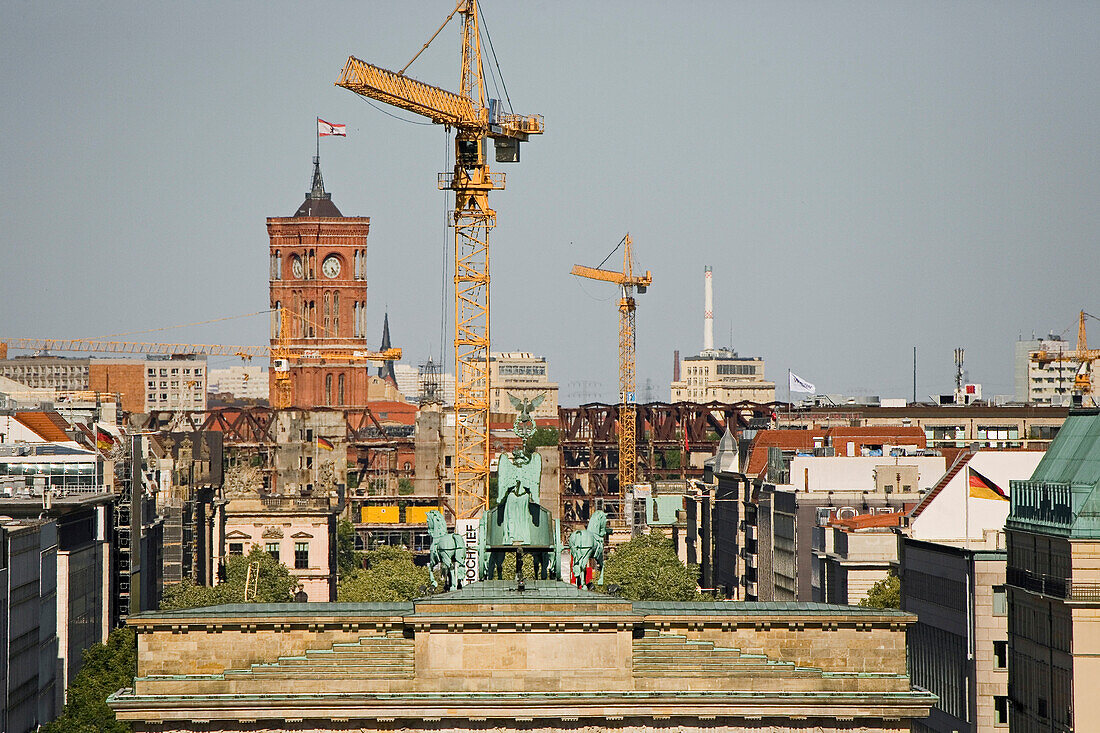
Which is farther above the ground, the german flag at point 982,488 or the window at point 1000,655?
the german flag at point 982,488

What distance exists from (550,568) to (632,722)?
7474mm

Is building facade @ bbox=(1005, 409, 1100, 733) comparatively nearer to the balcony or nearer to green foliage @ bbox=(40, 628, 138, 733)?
the balcony

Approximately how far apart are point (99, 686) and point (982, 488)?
4935cm

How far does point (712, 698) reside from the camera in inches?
3046

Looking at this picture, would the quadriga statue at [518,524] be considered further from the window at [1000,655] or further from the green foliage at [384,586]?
the green foliage at [384,586]

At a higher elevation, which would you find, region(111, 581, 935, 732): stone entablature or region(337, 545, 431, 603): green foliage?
region(111, 581, 935, 732): stone entablature

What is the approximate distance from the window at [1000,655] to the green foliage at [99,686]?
39958 mm

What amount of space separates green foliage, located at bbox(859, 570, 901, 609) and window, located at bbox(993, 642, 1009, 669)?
612 inches

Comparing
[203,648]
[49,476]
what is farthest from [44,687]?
[203,648]

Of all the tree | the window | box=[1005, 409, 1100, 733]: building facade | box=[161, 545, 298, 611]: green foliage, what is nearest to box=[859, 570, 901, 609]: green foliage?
the window

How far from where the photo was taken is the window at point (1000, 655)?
10719cm

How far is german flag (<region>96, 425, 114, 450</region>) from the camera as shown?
178m

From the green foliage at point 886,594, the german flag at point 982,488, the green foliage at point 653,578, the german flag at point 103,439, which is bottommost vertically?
the green foliage at point 653,578

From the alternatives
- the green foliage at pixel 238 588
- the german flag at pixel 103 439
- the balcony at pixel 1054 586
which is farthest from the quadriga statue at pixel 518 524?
the german flag at pixel 103 439
